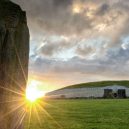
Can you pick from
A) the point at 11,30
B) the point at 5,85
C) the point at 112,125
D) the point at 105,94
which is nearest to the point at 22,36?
the point at 11,30

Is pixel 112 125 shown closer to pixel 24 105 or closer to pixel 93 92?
pixel 24 105

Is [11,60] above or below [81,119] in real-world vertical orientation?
above

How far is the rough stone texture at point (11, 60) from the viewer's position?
4473mm

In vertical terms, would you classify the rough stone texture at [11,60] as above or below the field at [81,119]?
above

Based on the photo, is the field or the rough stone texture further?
the field

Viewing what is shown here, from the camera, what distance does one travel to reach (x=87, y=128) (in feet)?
38.8

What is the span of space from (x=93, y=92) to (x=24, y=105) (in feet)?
220

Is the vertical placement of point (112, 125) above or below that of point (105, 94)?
below

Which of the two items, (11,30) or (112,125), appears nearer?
(11,30)

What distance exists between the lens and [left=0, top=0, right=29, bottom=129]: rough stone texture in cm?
447

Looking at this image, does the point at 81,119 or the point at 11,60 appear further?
the point at 81,119

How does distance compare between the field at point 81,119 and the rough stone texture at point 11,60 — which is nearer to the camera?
the rough stone texture at point 11,60

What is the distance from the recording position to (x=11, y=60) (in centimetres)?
453

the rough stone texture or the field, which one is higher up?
the rough stone texture
